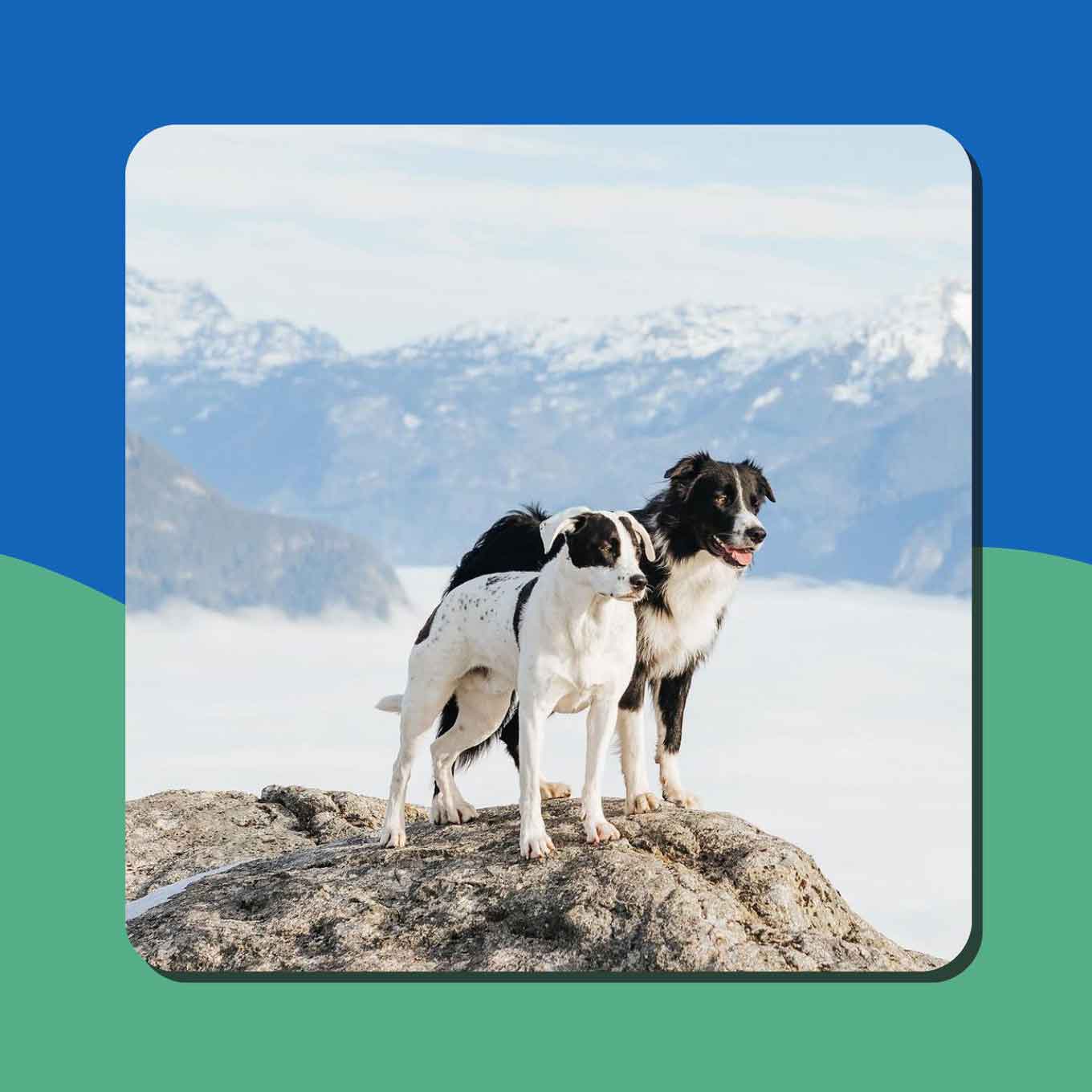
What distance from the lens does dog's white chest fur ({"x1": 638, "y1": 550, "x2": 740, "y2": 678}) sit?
425 inches

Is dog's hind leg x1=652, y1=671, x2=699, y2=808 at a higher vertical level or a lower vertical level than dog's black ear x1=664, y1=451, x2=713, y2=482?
lower

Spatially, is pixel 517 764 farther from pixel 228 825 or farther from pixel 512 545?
pixel 228 825

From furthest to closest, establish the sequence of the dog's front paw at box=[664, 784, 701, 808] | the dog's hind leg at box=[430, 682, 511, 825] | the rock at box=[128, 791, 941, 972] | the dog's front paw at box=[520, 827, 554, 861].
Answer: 1. the dog's front paw at box=[664, 784, 701, 808]
2. the dog's hind leg at box=[430, 682, 511, 825]
3. the dog's front paw at box=[520, 827, 554, 861]
4. the rock at box=[128, 791, 941, 972]

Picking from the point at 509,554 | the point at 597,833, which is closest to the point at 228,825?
the point at 509,554

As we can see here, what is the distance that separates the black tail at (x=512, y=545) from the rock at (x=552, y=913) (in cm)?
148

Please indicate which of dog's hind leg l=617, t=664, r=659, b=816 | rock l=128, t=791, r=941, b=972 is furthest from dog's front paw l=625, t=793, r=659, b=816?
rock l=128, t=791, r=941, b=972

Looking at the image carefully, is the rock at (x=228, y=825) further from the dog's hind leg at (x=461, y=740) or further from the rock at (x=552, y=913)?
the rock at (x=552, y=913)

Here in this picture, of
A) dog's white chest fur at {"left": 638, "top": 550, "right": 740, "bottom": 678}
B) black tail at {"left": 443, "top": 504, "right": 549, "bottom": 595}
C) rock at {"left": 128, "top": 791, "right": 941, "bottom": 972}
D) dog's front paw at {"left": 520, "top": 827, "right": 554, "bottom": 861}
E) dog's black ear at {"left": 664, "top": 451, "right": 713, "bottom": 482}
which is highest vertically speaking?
dog's black ear at {"left": 664, "top": 451, "right": 713, "bottom": 482}

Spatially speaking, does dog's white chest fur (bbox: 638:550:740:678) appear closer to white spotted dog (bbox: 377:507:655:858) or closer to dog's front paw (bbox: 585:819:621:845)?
white spotted dog (bbox: 377:507:655:858)

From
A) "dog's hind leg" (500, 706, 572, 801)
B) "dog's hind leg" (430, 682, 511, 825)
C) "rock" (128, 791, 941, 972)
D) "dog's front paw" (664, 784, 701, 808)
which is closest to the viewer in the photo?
"rock" (128, 791, 941, 972)

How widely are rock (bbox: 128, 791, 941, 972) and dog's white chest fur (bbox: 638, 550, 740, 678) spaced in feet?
2.95

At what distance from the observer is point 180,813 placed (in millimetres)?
12367

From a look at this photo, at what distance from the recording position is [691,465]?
10.7m

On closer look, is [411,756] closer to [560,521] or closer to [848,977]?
[560,521]
